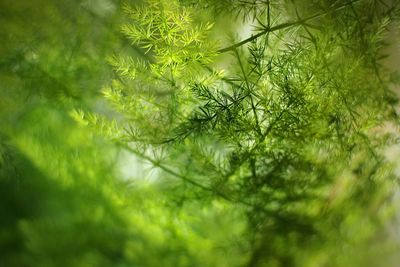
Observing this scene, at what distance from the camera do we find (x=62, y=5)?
0.69 m

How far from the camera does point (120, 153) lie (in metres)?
0.83

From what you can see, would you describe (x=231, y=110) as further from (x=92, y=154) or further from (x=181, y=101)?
(x=92, y=154)

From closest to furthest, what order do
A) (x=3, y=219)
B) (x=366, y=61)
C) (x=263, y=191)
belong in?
(x=366, y=61)
(x=263, y=191)
(x=3, y=219)

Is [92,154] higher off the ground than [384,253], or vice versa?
[92,154]

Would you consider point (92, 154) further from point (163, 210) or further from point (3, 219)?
point (3, 219)

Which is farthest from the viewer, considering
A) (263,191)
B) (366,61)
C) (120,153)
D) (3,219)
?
(3,219)

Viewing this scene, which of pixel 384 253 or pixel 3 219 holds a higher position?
pixel 3 219

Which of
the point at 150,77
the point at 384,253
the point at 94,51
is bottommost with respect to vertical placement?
the point at 384,253

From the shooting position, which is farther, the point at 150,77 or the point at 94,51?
the point at 94,51

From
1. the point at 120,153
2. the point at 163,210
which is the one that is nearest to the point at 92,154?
the point at 120,153

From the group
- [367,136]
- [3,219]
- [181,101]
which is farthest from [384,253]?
[3,219]

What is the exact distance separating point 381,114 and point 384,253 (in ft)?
0.98

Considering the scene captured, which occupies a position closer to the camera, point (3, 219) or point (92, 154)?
point (92, 154)

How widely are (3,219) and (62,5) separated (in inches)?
23.1
